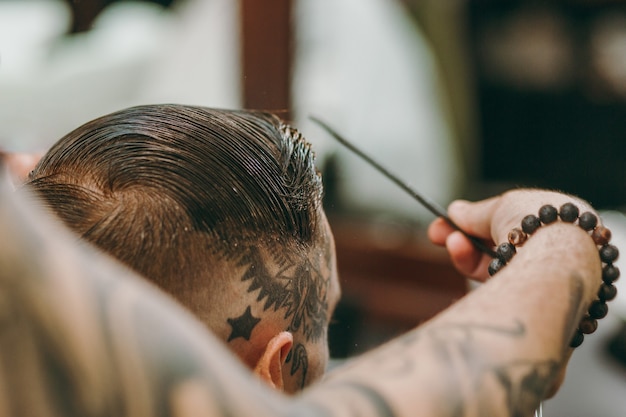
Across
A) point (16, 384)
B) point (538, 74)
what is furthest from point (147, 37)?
point (16, 384)

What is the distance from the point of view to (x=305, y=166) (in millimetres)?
915

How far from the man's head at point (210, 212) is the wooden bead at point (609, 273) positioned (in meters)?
0.37

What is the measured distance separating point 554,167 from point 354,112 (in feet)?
2.93

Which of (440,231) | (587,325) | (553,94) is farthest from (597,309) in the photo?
(553,94)

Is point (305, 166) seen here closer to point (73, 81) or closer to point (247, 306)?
point (247, 306)

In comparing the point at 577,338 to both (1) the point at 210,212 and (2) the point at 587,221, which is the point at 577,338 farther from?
(1) the point at 210,212

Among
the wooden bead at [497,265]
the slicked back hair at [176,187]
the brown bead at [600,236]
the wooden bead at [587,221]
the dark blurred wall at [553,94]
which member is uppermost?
the slicked back hair at [176,187]

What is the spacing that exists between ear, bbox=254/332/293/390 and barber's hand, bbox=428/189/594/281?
324 millimetres

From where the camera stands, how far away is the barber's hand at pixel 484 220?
87 centimetres

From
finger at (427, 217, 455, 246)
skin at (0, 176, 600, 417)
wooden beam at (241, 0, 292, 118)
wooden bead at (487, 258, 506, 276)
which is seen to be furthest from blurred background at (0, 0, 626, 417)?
skin at (0, 176, 600, 417)

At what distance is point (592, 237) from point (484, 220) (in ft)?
0.89

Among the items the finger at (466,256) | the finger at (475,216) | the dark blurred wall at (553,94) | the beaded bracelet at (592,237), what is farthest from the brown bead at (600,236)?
the dark blurred wall at (553,94)

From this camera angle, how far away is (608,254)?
0.79 metres

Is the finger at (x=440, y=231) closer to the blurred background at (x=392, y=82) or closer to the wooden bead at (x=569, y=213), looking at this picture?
the wooden bead at (x=569, y=213)
